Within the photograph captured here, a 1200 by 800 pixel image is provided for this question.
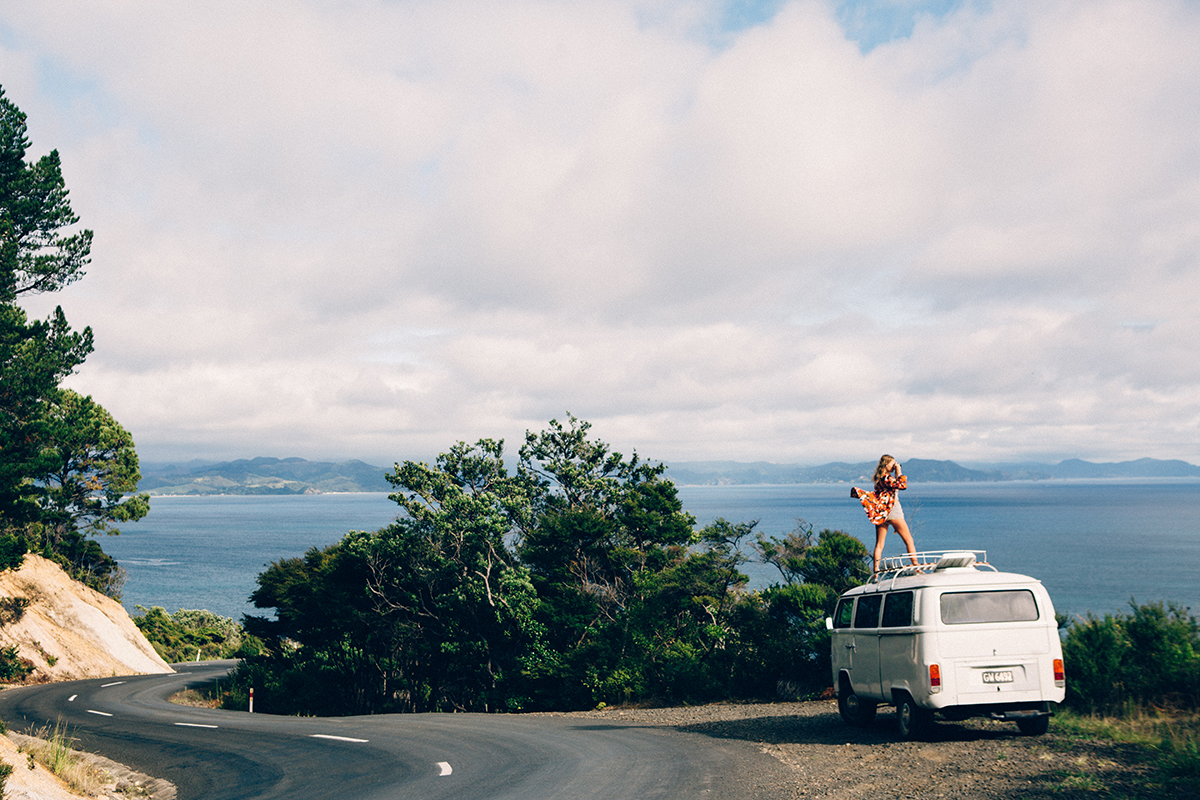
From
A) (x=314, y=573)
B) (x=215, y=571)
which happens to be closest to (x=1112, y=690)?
(x=314, y=573)

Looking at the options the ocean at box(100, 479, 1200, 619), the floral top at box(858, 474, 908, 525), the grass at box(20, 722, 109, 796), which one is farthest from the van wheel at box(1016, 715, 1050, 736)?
the ocean at box(100, 479, 1200, 619)

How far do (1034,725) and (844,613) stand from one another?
10.4 ft

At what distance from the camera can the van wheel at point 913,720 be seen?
11141mm

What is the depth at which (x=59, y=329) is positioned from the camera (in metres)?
35.9

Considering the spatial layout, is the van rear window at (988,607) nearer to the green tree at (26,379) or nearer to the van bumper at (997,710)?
the van bumper at (997,710)

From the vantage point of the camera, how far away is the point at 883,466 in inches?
544

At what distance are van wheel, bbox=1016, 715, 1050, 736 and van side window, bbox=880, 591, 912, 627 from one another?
88.1 inches

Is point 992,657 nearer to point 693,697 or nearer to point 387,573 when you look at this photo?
point 693,697

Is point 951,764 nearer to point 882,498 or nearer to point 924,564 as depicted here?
point 924,564

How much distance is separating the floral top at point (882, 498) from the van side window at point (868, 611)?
1.72m

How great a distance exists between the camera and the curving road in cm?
1039

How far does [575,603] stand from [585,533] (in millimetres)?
3353

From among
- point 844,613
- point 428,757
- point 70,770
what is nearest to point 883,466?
point 844,613

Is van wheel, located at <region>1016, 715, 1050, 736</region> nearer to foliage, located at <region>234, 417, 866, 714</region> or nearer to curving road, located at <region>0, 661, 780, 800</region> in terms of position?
curving road, located at <region>0, 661, 780, 800</region>
